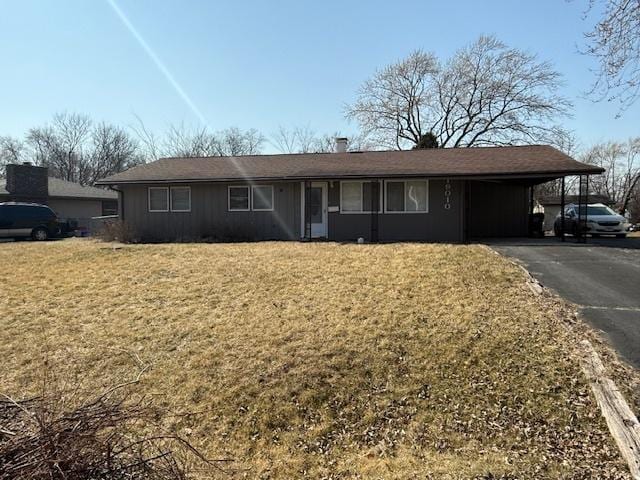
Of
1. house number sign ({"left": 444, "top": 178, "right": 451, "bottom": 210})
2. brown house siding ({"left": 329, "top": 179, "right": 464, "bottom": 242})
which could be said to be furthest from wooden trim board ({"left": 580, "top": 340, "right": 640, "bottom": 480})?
house number sign ({"left": 444, "top": 178, "right": 451, "bottom": 210})

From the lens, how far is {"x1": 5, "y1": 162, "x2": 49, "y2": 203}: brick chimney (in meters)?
24.9

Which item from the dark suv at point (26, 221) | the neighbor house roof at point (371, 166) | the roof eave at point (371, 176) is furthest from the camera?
the dark suv at point (26, 221)

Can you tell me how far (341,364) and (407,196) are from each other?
11009 mm

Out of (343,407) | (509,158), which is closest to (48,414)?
(343,407)

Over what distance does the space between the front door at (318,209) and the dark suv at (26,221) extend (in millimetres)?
12203

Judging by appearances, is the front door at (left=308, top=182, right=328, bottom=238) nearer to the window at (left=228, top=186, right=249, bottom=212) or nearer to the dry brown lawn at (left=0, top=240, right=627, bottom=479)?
the window at (left=228, top=186, right=249, bottom=212)

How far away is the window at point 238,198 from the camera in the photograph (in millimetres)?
16578

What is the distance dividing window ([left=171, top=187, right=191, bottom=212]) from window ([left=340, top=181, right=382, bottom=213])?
19.0 ft

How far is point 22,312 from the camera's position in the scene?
702 cm

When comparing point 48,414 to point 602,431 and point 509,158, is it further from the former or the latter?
point 509,158

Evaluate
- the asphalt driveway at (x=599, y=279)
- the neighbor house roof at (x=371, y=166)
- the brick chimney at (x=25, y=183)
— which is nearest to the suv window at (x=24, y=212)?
the neighbor house roof at (x=371, y=166)

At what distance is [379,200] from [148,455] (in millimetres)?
12717

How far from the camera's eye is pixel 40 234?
776 inches

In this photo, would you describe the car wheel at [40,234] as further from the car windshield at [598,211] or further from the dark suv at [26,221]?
the car windshield at [598,211]
